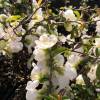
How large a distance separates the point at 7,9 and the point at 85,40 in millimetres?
1754

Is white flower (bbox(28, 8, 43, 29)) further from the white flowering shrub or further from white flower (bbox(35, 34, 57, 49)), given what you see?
white flower (bbox(35, 34, 57, 49))

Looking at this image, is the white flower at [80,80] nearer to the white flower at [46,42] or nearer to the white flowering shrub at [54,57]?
the white flowering shrub at [54,57]

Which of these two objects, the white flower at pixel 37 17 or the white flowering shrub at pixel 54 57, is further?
the white flower at pixel 37 17

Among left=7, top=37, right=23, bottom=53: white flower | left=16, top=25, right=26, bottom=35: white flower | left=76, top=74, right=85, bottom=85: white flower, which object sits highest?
left=16, top=25, right=26, bottom=35: white flower

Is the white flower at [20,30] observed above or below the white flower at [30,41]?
above

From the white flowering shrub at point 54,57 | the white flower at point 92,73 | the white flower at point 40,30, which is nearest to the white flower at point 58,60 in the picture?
the white flowering shrub at point 54,57

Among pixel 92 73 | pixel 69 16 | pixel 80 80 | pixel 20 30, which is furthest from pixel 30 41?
pixel 92 73

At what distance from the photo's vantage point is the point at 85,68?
1.79 meters

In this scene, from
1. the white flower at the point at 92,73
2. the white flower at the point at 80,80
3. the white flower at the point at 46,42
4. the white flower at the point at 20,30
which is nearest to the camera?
the white flower at the point at 46,42

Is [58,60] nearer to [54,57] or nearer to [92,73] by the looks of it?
[54,57]

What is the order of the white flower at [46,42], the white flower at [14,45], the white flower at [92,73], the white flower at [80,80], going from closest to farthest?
1. the white flower at [46,42]
2. the white flower at [92,73]
3. the white flower at [80,80]
4. the white flower at [14,45]

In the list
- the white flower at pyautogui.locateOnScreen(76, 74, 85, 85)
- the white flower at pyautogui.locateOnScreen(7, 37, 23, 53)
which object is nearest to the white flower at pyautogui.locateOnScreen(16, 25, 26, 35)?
the white flower at pyautogui.locateOnScreen(7, 37, 23, 53)

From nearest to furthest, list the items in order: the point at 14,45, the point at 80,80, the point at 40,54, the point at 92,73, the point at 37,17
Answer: the point at 40,54 < the point at 92,73 < the point at 80,80 < the point at 14,45 < the point at 37,17

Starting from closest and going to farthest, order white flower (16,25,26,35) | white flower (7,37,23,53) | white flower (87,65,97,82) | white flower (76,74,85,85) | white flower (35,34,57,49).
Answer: white flower (35,34,57,49)
white flower (87,65,97,82)
white flower (76,74,85,85)
white flower (7,37,23,53)
white flower (16,25,26,35)
